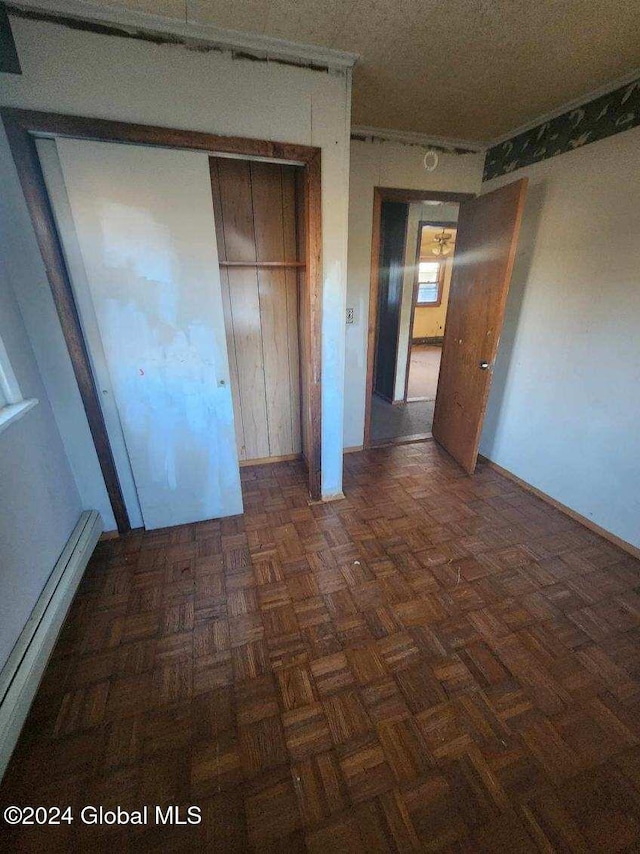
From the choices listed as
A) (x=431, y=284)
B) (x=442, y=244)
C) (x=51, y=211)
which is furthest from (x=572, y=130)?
(x=431, y=284)

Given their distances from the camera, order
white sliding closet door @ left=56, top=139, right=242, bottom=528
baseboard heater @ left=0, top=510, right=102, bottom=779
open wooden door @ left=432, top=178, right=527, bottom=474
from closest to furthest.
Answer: baseboard heater @ left=0, top=510, right=102, bottom=779, white sliding closet door @ left=56, top=139, right=242, bottom=528, open wooden door @ left=432, top=178, right=527, bottom=474

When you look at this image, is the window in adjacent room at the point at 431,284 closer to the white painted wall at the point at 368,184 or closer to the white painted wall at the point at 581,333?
the white painted wall at the point at 368,184

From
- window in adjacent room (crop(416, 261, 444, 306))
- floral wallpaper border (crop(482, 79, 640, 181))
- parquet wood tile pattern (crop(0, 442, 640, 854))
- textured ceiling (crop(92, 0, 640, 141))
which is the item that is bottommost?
parquet wood tile pattern (crop(0, 442, 640, 854))

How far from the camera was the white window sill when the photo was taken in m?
1.33

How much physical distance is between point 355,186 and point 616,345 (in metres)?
1.97

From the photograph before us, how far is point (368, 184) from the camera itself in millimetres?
2439

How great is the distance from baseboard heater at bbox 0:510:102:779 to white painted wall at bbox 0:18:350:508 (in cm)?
41

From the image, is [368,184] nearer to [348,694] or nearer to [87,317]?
[87,317]

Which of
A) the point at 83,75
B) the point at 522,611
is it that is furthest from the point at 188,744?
the point at 83,75

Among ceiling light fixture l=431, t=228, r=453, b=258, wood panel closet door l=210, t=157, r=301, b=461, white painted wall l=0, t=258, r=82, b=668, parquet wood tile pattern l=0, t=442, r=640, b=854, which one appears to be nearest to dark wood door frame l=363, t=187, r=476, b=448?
wood panel closet door l=210, t=157, r=301, b=461

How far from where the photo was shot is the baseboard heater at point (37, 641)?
107cm

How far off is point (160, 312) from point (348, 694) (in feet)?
6.14

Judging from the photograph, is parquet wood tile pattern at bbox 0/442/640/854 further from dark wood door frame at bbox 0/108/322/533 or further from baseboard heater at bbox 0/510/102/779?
dark wood door frame at bbox 0/108/322/533

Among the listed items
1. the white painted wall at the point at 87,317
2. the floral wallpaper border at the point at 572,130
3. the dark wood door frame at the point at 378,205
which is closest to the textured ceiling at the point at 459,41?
the floral wallpaper border at the point at 572,130
